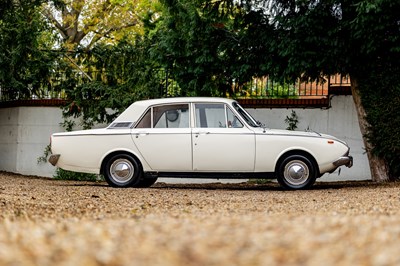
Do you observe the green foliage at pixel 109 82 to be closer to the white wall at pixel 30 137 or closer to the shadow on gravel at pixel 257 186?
the white wall at pixel 30 137

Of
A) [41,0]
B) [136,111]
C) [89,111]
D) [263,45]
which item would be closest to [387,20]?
[263,45]

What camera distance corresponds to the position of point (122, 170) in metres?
12.8

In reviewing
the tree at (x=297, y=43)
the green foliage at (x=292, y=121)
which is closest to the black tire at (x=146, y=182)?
the tree at (x=297, y=43)

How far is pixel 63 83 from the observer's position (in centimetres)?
1777

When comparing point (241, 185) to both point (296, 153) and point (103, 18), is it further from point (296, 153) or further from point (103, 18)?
point (103, 18)

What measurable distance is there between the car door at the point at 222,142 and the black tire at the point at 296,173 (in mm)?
542

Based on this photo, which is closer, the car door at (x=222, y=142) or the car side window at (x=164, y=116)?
the car door at (x=222, y=142)

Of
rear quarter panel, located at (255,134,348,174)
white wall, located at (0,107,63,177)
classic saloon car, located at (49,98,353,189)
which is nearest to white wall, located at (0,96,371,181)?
white wall, located at (0,107,63,177)

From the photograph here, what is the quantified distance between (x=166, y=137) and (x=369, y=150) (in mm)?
3959

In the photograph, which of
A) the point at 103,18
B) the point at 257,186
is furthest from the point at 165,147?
the point at 103,18

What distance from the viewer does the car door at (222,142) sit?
12508 millimetres

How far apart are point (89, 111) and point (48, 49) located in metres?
2.79

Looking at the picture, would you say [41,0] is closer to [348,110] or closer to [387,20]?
[348,110]

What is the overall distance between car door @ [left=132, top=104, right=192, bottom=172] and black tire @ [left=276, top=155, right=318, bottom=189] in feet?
5.35
